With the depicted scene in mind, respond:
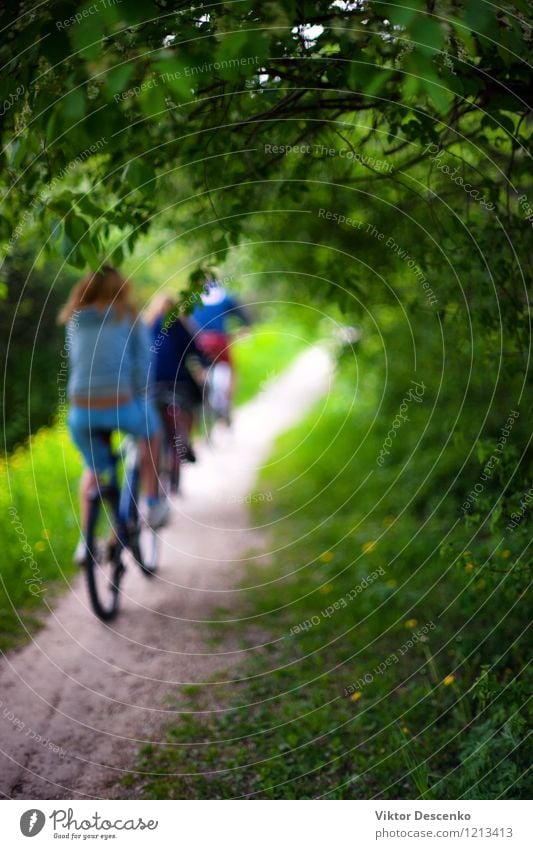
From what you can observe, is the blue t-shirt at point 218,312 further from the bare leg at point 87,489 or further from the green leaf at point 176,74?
the green leaf at point 176,74

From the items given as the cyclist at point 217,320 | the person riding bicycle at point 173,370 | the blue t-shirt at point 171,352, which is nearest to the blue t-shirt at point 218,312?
the cyclist at point 217,320

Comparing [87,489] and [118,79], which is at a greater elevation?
[118,79]

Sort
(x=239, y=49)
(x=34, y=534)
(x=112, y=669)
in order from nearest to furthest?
(x=239, y=49) → (x=112, y=669) → (x=34, y=534)

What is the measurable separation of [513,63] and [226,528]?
17.5 ft

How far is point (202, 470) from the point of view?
30.6 feet

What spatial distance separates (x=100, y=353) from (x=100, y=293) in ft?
1.21

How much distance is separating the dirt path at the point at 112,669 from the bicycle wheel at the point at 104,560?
0.14 meters

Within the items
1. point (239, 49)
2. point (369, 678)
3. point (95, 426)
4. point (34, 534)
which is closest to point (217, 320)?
point (34, 534)

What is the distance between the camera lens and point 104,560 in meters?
4.67

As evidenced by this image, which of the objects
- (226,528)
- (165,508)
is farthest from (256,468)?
(165,508)

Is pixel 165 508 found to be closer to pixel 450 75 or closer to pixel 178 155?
pixel 178 155

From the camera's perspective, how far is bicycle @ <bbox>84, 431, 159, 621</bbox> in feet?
14.8

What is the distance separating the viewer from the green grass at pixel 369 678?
298 cm

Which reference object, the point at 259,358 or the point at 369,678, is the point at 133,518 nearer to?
the point at 369,678
